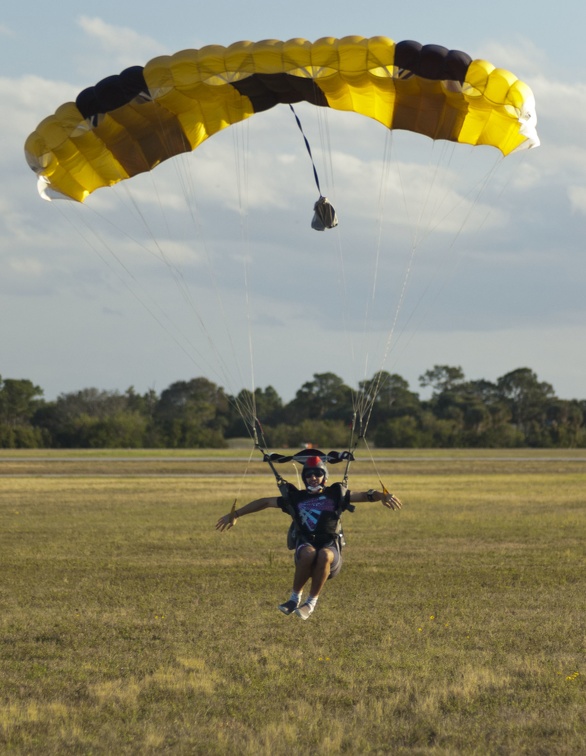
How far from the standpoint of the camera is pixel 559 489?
39.1 meters

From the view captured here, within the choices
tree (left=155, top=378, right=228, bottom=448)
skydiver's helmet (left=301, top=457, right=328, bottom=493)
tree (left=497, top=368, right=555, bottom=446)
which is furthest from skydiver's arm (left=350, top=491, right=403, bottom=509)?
tree (left=497, top=368, right=555, bottom=446)

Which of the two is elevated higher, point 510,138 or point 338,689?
point 510,138

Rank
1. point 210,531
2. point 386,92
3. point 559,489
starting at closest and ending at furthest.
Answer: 1. point 386,92
2. point 210,531
3. point 559,489

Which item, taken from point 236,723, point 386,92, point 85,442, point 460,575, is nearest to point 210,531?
point 460,575

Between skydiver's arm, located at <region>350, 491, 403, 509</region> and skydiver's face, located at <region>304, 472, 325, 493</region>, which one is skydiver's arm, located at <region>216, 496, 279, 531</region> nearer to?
skydiver's face, located at <region>304, 472, 325, 493</region>

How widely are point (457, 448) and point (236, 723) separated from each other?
87434mm

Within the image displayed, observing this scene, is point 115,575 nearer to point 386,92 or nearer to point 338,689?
point 338,689

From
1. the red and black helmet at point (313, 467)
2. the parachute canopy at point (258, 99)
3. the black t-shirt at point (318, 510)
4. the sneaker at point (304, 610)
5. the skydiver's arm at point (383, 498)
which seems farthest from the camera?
the parachute canopy at point (258, 99)

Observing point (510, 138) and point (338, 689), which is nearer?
point (338, 689)

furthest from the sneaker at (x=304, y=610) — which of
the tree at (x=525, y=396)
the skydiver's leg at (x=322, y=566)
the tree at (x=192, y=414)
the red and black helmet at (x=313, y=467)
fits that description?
the tree at (x=525, y=396)

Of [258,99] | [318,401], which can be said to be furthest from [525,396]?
[258,99]

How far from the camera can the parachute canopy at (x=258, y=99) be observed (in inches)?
484

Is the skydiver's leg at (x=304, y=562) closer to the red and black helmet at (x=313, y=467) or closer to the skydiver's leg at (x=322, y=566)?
the skydiver's leg at (x=322, y=566)

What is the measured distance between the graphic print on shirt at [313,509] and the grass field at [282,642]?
1.53 metres
